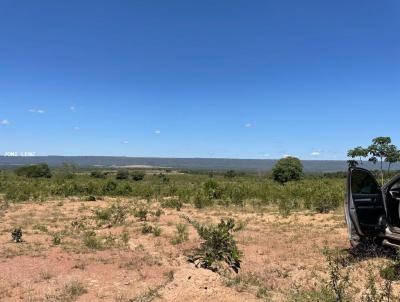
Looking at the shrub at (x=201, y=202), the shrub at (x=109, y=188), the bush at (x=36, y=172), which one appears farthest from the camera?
the bush at (x=36, y=172)

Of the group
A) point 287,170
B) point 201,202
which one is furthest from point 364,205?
point 287,170

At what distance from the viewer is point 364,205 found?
22.2 feet

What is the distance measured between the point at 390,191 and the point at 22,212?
13108 millimetres

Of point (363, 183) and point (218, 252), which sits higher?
point (363, 183)

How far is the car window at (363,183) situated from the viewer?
6812 mm

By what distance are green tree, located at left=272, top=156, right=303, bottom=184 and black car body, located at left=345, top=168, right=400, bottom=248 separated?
41327 millimetres

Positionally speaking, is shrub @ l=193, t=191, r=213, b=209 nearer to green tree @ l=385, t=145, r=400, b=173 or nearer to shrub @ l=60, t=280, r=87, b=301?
green tree @ l=385, t=145, r=400, b=173

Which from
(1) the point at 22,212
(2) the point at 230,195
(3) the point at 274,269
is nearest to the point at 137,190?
(2) the point at 230,195

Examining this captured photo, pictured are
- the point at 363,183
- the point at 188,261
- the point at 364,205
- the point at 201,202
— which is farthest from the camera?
the point at 201,202

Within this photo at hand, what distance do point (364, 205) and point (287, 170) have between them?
139 ft

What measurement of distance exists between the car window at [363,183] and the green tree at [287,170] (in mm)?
41299

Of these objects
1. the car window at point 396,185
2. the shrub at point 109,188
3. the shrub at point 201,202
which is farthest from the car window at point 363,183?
the shrub at point 109,188

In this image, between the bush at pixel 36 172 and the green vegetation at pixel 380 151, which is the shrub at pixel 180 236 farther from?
the bush at pixel 36 172

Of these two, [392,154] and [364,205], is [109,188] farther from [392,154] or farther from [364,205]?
[364,205]
